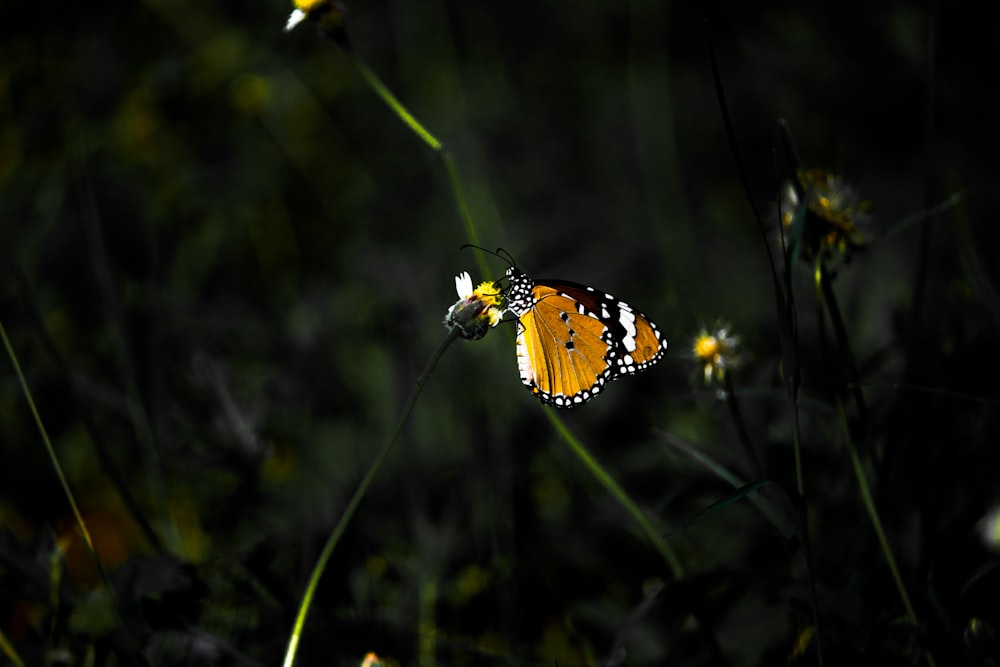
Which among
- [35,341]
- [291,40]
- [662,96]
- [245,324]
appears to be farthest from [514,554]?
[291,40]

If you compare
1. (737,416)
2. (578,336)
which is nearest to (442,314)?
(578,336)

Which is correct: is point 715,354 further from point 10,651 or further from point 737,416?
point 10,651

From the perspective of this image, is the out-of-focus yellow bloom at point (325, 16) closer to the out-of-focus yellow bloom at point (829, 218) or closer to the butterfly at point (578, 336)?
the butterfly at point (578, 336)

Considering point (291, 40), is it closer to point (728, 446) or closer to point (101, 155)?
point (101, 155)

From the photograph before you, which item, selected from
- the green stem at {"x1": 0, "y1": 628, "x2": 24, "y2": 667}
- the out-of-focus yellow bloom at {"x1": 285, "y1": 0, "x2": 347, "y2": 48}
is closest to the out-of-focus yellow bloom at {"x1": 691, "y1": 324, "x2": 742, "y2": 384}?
the out-of-focus yellow bloom at {"x1": 285, "y1": 0, "x2": 347, "y2": 48}

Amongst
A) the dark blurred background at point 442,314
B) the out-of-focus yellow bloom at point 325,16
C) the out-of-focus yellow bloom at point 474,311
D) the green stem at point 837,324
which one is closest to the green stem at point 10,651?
the dark blurred background at point 442,314

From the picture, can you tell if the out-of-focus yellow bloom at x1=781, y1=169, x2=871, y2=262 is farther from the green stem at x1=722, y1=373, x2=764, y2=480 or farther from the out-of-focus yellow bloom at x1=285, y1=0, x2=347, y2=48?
the out-of-focus yellow bloom at x1=285, y1=0, x2=347, y2=48
